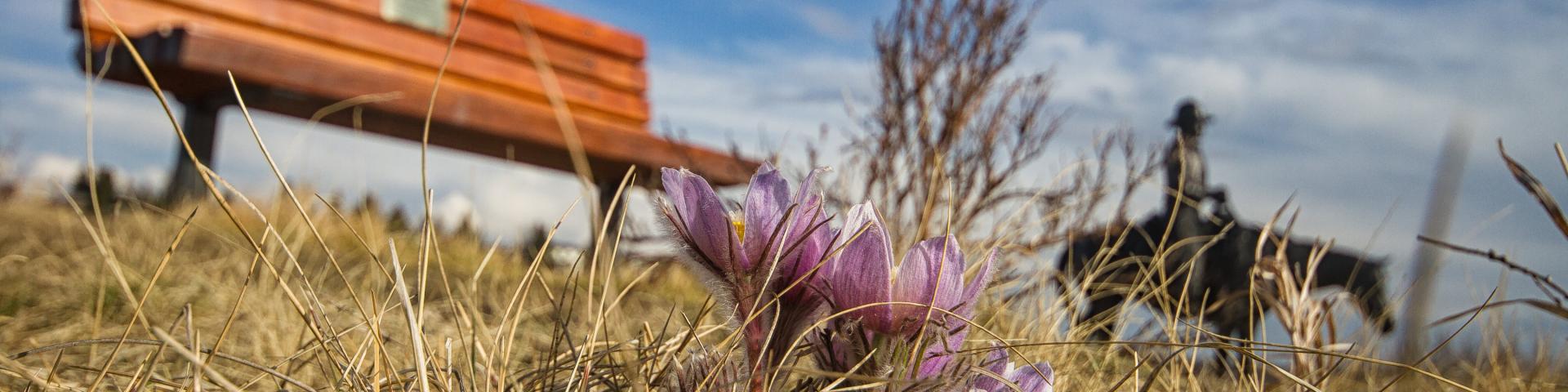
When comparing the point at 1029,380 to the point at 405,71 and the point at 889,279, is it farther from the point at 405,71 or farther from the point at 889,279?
the point at 405,71

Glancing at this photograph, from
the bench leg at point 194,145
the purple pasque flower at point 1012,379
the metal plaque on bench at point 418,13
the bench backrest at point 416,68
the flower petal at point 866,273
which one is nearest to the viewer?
the flower petal at point 866,273

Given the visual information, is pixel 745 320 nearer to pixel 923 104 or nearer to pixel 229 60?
pixel 923 104

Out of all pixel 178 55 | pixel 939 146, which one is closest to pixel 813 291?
pixel 939 146

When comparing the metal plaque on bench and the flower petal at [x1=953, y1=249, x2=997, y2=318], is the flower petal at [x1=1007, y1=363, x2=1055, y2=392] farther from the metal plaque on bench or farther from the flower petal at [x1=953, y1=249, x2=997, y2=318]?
the metal plaque on bench

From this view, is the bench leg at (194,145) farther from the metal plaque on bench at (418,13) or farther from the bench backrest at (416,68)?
the metal plaque on bench at (418,13)

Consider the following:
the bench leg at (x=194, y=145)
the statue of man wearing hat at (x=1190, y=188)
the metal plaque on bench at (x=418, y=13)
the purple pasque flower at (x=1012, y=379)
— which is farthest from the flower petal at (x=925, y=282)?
the metal plaque on bench at (x=418, y=13)

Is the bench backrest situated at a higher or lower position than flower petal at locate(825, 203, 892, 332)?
lower

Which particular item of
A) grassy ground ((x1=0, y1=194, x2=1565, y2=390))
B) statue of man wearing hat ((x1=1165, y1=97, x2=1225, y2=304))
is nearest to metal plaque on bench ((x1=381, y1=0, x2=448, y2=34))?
grassy ground ((x1=0, y1=194, x2=1565, y2=390))
